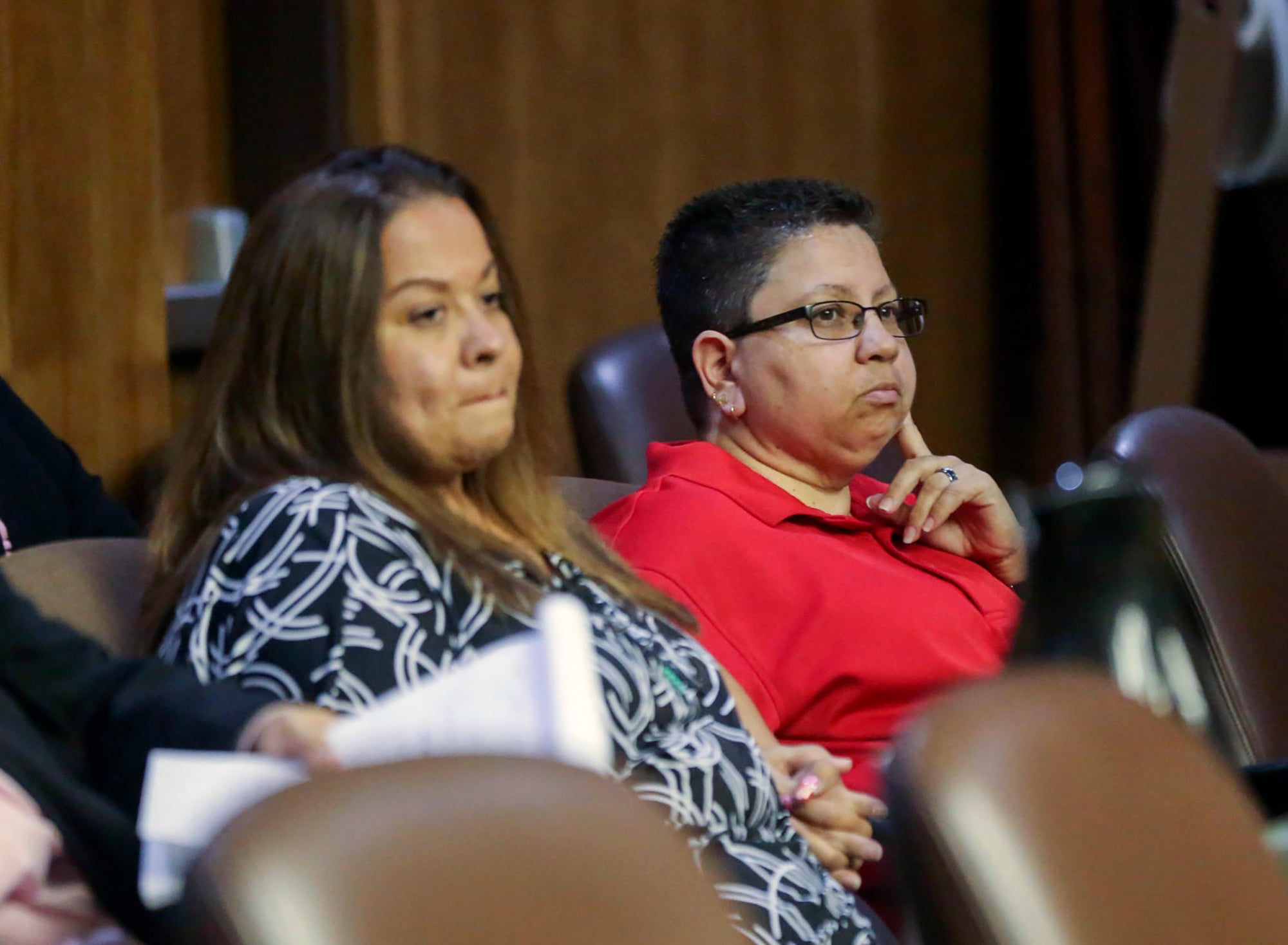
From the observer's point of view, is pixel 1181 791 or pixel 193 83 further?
pixel 193 83

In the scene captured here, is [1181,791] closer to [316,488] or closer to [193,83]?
[316,488]

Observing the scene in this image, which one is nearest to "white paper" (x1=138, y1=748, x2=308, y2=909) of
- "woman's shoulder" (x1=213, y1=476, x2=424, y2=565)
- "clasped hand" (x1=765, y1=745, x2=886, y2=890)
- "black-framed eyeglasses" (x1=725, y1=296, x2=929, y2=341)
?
"woman's shoulder" (x1=213, y1=476, x2=424, y2=565)

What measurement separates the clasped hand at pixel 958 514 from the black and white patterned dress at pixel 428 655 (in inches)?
21.6

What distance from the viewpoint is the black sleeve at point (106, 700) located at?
111 centimetres

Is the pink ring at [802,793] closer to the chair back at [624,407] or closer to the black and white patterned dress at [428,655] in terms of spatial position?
the black and white patterned dress at [428,655]

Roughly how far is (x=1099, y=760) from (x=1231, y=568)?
117 cm

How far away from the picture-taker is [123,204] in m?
2.12

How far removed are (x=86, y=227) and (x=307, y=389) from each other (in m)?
0.92

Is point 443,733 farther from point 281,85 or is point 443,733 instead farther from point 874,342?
point 281,85

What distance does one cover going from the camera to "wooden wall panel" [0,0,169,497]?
203 cm

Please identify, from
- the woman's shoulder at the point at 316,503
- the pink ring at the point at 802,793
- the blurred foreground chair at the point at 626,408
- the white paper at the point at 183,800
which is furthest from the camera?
the blurred foreground chair at the point at 626,408

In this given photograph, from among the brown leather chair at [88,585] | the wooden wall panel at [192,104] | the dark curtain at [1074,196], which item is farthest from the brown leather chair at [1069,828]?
the dark curtain at [1074,196]

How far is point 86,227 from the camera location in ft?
6.84

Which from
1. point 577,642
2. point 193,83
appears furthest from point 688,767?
point 193,83
